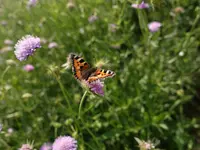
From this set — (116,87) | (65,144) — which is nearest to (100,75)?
(65,144)

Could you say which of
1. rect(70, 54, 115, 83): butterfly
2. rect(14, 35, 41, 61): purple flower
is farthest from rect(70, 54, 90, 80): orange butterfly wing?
rect(14, 35, 41, 61): purple flower

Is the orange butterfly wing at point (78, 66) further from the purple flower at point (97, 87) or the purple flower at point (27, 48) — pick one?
the purple flower at point (27, 48)

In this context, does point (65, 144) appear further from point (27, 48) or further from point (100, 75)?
point (27, 48)

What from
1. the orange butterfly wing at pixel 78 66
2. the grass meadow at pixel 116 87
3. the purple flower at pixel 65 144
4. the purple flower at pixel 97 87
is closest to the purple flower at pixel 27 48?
the grass meadow at pixel 116 87

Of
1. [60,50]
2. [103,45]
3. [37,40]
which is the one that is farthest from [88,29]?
[37,40]

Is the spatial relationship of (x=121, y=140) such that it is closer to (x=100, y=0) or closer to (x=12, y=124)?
(x=12, y=124)

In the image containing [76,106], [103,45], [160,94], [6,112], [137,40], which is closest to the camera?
[76,106]
